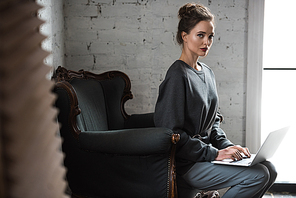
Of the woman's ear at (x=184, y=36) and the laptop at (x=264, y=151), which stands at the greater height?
the woman's ear at (x=184, y=36)

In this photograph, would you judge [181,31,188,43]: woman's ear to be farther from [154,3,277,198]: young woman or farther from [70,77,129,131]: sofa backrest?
[70,77,129,131]: sofa backrest

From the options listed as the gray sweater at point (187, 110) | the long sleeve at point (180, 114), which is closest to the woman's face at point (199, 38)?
the gray sweater at point (187, 110)

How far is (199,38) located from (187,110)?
48 centimetres

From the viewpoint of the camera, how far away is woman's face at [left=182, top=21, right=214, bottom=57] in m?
1.81

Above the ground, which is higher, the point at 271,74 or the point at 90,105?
the point at 271,74

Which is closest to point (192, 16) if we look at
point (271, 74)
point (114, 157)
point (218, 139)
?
point (218, 139)

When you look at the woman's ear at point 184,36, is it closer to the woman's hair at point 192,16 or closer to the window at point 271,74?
the woman's hair at point 192,16

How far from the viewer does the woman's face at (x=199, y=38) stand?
1.81 metres

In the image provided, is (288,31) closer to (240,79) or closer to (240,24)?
(240,24)

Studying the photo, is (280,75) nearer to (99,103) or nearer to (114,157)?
(99,103)

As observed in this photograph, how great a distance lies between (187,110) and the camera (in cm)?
168

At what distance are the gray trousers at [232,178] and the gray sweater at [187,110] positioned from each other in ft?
0.20

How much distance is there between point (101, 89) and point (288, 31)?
6.16ft

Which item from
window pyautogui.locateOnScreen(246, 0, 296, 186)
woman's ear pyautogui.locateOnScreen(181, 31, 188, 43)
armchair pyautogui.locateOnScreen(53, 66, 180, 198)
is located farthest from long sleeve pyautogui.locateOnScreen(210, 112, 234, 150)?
window pyautogui.locateOnScreen(246, 0, 296, 186)
